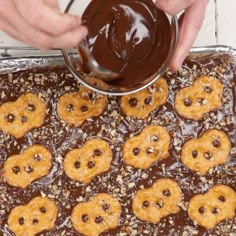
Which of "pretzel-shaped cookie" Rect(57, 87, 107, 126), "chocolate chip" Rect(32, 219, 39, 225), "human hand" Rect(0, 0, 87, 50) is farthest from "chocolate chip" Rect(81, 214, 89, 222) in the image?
"human hand" Rect(0, 0, 87, 50)

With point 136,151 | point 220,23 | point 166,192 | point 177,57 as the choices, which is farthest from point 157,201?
point 220,23

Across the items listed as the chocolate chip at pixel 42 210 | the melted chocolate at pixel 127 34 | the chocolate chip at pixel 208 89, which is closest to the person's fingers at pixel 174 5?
the melted chocolate at pixel 127 34

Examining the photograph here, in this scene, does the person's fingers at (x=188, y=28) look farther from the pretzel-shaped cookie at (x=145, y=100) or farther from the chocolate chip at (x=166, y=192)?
the chocolate chip at (x=166, y=192)

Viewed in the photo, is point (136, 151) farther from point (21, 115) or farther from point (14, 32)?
point (14, 32)

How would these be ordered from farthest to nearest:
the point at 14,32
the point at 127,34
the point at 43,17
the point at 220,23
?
1. the point at 220,23
2. the point at 127,34
3. the point at 14,32
4. the point at 43,17

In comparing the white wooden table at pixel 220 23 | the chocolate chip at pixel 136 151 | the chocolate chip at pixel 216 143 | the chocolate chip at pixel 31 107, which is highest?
the white wooden table at pixel 220 23

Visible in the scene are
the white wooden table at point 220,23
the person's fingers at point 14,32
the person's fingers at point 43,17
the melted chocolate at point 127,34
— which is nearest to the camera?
the person's fingers at point 43,17
